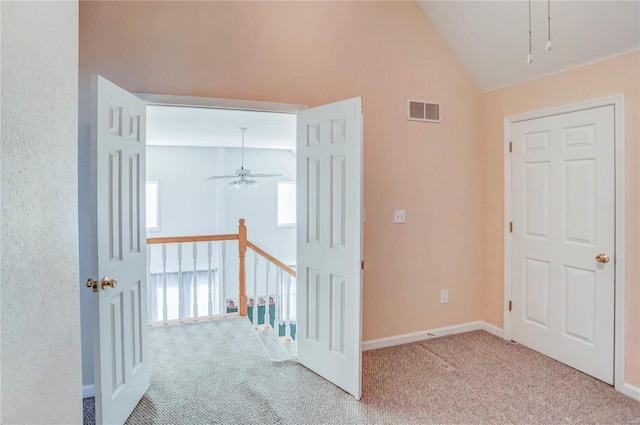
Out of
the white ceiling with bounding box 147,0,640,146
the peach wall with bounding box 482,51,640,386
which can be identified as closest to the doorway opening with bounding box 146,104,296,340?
the white ceiling with bounding box 147,0,640,146

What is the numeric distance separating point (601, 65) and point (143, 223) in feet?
11.0

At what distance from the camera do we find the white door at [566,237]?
8.69 ft

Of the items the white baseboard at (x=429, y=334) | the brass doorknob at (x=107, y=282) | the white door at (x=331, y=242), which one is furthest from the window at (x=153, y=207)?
the brass doorknob at (x=107, y=282)

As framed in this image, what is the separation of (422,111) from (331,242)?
1565 mm

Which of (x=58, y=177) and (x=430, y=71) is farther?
(x=430, y=71)

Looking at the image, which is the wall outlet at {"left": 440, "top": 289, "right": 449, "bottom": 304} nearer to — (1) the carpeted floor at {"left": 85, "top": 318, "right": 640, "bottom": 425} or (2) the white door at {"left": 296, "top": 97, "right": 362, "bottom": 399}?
(1) the carpeted floor at {"left": 85, "top": 318, "right": 640, "bottom": 425}

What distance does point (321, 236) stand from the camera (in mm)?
2738

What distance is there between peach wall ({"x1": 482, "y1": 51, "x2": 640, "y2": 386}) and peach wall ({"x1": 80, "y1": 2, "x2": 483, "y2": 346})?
0.37 feet

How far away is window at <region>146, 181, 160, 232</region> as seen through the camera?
750 cm

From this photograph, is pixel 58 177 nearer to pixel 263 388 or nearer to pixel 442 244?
pixel 263 388

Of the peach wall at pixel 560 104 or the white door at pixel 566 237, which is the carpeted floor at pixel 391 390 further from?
the peach wall at pixel 560 104

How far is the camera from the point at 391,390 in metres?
2.58

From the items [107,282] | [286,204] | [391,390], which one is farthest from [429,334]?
[286,204]

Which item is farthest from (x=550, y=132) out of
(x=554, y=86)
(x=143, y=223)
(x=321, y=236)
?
(x=143, y=223)
